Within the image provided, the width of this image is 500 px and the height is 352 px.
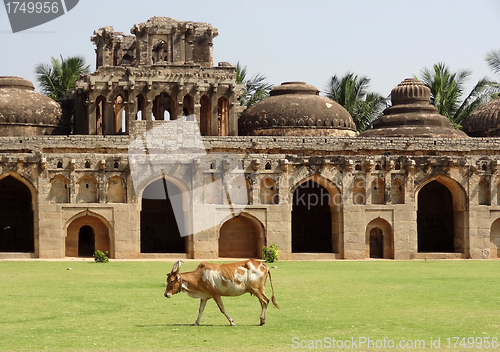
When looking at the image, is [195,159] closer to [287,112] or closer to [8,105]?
[287,112]

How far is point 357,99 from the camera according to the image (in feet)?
181

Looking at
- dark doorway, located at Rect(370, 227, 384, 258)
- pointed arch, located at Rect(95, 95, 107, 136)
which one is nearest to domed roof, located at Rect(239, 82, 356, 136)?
dark doorway, located at Rect(370, 227, 384, 258)

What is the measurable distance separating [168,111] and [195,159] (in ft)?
33.4

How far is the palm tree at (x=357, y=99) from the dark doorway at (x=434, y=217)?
16.5 meters

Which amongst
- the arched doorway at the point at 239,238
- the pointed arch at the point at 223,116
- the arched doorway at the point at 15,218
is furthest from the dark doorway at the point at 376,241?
the arched doorway at the point at 15,218

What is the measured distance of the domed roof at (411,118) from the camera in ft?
126

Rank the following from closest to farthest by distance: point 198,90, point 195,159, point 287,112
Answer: point 195,159 < point 198,90 < point 287,112

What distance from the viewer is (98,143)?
3331 cm

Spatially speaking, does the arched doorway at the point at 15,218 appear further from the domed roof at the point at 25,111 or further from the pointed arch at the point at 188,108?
the pointed arch at the point at 188,108

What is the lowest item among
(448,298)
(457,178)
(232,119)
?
(448,298)

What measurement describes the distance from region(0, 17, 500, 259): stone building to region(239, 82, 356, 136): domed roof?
96 mm

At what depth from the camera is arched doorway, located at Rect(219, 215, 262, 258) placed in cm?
3362

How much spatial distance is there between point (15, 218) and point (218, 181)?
36.8ft

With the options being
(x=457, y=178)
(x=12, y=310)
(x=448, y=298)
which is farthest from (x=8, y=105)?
(x=448, y=298)
